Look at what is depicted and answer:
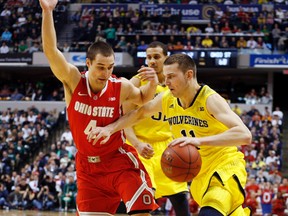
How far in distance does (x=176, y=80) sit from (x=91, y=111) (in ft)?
3.01

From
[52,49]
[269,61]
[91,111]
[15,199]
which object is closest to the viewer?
[52,49]

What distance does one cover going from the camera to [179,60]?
557 centimetres

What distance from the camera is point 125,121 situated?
5.95 m

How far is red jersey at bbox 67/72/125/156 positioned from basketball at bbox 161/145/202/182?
950mm

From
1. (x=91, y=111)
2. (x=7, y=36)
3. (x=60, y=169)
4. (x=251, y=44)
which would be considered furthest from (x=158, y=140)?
(x=7, y=36)

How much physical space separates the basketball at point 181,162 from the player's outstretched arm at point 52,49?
52.7 inches

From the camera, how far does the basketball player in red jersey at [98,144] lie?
5.82 meters

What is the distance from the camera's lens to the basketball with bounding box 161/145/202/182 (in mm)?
5062

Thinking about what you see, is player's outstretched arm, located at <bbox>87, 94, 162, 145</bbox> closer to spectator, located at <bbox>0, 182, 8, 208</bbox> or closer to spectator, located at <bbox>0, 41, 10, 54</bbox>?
spectator, located at <bbox>0, 182, 8, 208</bbox>

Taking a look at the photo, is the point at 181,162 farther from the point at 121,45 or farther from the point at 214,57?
the point at 121,45

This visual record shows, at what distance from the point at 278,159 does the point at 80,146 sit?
1322cm

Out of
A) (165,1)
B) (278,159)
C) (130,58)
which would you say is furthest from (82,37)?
(278,159)

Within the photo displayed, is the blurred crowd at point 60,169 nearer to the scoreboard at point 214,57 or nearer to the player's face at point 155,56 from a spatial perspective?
the scoreboard at point 214,57

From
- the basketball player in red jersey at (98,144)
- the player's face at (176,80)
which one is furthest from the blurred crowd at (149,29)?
the player's face at (176,80)
